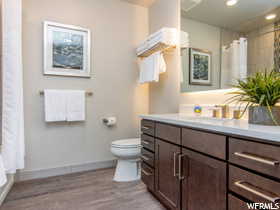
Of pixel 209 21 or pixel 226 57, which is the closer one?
pixel 226 57

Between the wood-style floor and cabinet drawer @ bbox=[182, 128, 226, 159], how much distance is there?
74 cm

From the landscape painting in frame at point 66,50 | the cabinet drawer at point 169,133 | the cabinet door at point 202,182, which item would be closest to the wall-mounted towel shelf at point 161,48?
the landscape painting in frame at point 66,50

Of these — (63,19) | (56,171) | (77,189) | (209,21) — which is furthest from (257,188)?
(63,19)

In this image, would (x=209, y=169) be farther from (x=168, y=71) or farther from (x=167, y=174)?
(x=168, y=71)

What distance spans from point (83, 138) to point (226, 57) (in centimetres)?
191

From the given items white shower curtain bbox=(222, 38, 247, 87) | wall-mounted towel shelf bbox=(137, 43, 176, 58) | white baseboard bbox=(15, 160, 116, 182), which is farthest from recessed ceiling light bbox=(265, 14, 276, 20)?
white baseboard bbox=(15, 160, 116, 182)

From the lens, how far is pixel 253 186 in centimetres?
73

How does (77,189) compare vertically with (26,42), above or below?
below

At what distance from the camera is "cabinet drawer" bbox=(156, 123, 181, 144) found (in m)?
1.19

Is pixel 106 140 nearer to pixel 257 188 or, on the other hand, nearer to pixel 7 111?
pixel 7 111

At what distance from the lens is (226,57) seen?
1.51 m

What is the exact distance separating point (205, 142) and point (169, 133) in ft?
1.14

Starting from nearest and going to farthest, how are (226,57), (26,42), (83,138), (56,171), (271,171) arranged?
(271,171)
(226,57)
(26,42)
(56,171)
(83,138)

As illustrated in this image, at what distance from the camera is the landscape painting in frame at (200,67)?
1.70 metres
